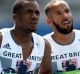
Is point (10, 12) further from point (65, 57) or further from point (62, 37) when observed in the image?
point (65, 57)

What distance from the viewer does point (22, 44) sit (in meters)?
4.56

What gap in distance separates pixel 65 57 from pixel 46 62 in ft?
1.10

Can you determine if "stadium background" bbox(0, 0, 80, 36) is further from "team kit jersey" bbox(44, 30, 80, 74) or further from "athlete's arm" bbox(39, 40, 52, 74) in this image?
"athlete's arm" bbox(39, 40, 52, 74)

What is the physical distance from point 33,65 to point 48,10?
0.90 meters

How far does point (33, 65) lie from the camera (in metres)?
4.53

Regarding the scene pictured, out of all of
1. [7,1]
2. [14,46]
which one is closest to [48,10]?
[14,46]

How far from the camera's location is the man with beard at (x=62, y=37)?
4953 millimetres

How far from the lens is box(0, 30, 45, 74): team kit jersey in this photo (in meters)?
4.44

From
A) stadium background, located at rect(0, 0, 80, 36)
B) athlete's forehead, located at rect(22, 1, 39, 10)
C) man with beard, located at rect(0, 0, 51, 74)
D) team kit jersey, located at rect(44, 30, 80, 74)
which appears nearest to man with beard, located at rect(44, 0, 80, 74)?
team kit jersey, located at rect(44, 30, 80, 74)

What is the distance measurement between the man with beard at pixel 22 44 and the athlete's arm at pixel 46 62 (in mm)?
48

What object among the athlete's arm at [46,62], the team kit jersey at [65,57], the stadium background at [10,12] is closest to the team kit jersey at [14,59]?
the athlete's arm at [46,62]

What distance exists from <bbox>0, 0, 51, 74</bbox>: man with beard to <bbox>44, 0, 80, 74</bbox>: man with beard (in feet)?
1.32

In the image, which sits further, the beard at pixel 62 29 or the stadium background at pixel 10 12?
the stadium background at pixel 10 12

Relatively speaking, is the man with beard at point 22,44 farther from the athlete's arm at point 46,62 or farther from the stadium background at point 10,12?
the stadium background at point 10,12
